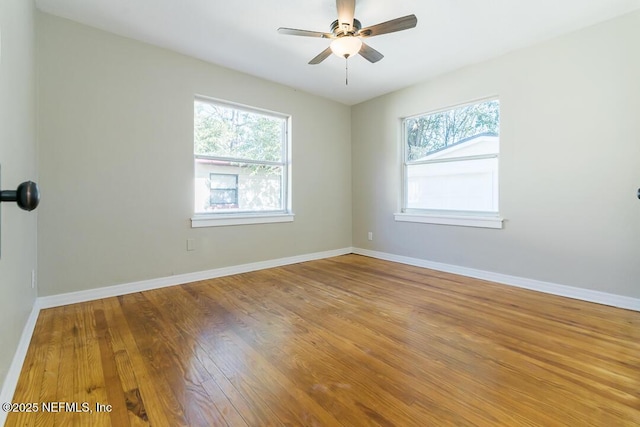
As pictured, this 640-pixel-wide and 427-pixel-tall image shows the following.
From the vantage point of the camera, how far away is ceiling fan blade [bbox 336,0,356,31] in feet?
7.14

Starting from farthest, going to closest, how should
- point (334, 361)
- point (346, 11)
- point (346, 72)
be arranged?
1. point (346, 72)
2. point (346, 11)
3. point (334, 361)

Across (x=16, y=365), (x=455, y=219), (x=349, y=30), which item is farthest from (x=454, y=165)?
(x=16, y=365)

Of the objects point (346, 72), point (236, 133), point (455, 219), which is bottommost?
point (455, 219)

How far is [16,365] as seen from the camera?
1.57m

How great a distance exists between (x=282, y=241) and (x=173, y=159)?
5.91 feet

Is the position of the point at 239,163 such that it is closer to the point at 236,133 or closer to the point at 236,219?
the point at 236,133

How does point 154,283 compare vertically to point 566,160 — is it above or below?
below

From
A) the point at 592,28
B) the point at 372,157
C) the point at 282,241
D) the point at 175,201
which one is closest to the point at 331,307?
the point at 282,241

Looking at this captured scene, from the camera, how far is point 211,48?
3.17 m

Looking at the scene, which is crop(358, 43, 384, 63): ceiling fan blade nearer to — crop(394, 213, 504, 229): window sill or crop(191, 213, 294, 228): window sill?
crop(394, 213, 504, 229): window sill

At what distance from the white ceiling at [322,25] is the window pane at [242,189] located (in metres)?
1.26

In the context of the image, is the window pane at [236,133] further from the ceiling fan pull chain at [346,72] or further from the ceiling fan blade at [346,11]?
the ceiling fan blade at [346,11]

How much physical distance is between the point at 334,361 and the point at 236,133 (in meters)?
3.07

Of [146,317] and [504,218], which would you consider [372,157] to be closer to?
[504,218]
